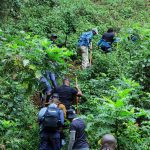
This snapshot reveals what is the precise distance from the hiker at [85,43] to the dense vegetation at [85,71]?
820 mm

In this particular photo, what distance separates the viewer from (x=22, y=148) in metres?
10.1

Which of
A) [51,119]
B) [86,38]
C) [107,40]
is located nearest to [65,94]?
[51,119]

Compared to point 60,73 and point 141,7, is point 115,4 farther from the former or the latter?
point 60,73

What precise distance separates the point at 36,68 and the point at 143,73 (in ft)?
18.4

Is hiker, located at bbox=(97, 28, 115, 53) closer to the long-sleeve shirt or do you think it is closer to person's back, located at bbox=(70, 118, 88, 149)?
the long-sleeve shirt

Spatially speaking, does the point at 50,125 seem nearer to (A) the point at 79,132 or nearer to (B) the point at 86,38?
(A) the point at 79,132

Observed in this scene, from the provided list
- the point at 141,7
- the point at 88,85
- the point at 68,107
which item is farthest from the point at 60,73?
the point at 141,7

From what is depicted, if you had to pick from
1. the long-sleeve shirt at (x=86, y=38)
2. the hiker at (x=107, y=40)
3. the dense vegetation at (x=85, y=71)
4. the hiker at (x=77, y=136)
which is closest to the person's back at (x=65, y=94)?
the dense vegetation at (x=85, y=71)

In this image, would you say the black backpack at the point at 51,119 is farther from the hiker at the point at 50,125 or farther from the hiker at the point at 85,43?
the hiker at the point at 85,43

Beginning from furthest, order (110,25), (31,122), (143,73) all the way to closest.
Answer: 1. (110,25)
2. (143,73)
3. (31,122)

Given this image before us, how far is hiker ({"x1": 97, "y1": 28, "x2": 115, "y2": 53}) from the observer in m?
16.5

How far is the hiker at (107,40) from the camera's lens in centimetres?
1650

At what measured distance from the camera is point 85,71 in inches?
601

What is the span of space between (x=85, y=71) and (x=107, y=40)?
2140 mm
